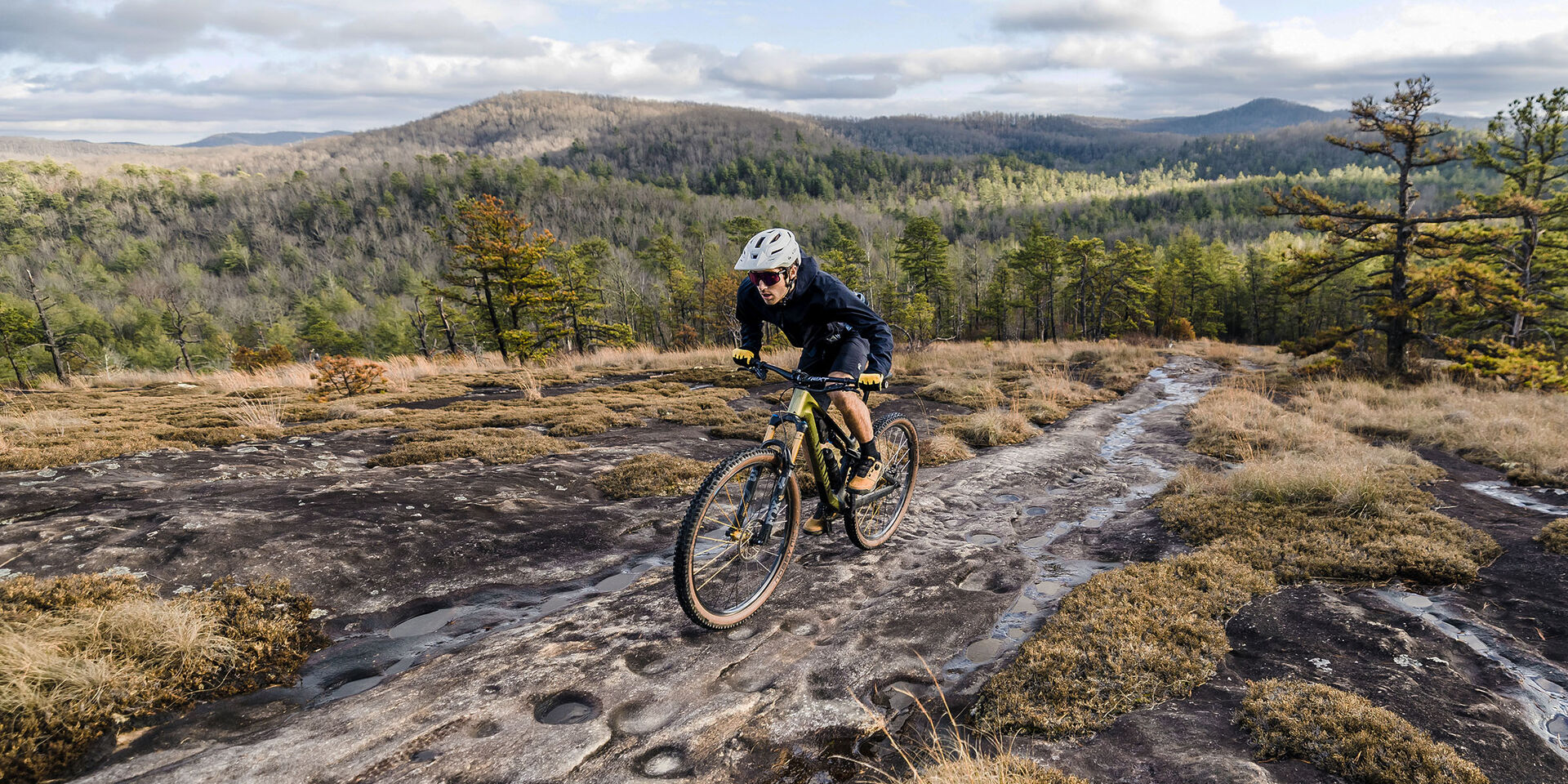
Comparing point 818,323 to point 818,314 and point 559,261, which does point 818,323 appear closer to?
point 818,314

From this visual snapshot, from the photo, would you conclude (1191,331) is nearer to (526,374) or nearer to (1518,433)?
(1518,433)

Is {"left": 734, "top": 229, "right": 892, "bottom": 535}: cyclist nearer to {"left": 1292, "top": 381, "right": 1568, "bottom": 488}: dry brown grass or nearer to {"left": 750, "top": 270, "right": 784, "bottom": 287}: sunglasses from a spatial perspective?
{"left": 750, "top": 270, "right": 784, "bottom": 287}: sunglasses

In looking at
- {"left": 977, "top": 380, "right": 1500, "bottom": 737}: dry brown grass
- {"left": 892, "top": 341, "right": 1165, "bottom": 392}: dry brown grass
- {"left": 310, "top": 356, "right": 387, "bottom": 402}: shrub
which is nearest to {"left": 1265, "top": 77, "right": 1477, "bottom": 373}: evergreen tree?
{"left": 892, "top": 341, "right": 1165, "bottom": 392}: dry brown grass

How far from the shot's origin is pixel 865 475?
5215mm

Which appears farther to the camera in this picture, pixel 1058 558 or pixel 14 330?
pixel 14 330

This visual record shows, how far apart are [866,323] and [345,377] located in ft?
42.6

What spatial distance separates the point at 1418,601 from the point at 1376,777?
2568 mm

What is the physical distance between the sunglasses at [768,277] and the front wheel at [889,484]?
1678 millimetres

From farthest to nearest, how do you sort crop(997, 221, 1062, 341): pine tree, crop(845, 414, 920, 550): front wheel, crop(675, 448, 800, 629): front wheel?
crop(997, 221, 1062, 341): pine tree < crop(845, 414, 920, 550): front wheel < crop(675, 448, 800, 629): front wheel

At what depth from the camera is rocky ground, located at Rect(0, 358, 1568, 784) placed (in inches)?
109

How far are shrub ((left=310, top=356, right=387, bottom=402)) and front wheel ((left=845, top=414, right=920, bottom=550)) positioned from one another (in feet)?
39.2

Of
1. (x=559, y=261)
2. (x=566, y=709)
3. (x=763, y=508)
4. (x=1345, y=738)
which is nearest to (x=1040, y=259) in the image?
(x=559, y=261)

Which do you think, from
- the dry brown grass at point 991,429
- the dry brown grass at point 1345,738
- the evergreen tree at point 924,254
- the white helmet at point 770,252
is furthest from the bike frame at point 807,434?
the evergreen tree at point 924,254

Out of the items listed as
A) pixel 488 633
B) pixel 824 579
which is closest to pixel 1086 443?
pixel 824 579
